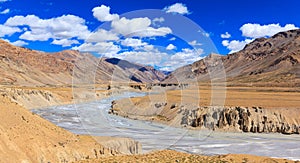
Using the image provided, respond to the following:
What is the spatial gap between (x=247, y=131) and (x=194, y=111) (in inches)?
370

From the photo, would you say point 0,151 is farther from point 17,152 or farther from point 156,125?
point 156,125

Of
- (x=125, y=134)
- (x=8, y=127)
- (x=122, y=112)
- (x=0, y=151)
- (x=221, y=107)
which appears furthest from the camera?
(x=122, y=112)

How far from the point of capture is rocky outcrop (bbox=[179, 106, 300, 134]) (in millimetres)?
50031

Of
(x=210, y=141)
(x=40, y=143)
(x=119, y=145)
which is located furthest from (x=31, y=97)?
(x=40, y=143)

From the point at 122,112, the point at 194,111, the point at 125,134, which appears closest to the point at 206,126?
the point at 194,111

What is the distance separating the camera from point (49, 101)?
10256cm

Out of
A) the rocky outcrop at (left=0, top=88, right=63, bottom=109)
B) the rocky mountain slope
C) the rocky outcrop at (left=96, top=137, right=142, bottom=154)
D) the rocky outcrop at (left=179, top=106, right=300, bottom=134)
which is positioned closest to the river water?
the rocky outcrop at (left=179, top=106, right=300, bottom=134)

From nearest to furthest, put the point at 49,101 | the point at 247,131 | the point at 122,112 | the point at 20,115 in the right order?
the point at 20,115, the point at 247,131, the point at 122,112, the point at 49,101

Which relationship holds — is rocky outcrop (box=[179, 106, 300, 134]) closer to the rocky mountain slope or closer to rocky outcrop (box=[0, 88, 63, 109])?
the rocky mountain slope

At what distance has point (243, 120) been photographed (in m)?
51.7

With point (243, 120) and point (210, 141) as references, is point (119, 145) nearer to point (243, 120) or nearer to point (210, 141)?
point (210, 141)

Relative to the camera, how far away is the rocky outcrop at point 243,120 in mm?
50031

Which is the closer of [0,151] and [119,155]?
[0,151]

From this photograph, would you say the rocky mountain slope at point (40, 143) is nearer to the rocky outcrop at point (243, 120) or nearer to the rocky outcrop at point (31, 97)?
the rocky outcrop at point (243, 120)
